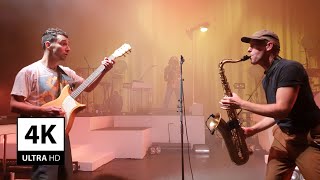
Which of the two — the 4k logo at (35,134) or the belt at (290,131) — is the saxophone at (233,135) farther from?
the 4k logo at (35,134)

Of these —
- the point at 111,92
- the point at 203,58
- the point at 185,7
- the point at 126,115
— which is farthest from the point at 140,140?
the point at 185,7

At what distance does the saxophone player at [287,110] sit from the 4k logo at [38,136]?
4.52 feet

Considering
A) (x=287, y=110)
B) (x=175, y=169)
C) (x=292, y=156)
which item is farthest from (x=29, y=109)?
(x=175, y=169)

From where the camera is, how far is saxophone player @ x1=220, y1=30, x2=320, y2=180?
195 centimetres

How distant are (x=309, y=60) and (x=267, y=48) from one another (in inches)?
296

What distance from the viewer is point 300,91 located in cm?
203

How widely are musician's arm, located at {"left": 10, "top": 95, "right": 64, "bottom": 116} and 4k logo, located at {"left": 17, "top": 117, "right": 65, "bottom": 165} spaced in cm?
5

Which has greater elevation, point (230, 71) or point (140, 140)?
point (230, 71)

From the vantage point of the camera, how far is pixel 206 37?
961 cm

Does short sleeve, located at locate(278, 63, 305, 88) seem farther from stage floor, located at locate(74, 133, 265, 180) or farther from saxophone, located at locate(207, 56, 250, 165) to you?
stage floor, located at locate(74, 133, 265, 180)

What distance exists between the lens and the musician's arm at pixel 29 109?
2375 millimetres

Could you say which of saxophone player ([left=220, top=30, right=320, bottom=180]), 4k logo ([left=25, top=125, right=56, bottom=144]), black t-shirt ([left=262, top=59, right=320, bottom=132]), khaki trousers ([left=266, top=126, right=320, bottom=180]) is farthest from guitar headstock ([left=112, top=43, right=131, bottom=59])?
khaki trousers ([left=266, top=126, right=320, bottom=180])

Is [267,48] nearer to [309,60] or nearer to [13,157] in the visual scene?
[13,157]

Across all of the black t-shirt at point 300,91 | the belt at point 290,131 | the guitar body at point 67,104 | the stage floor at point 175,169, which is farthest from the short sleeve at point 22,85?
the stage floor at point 175,169
